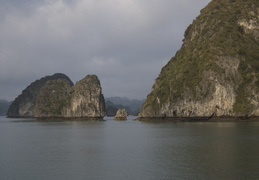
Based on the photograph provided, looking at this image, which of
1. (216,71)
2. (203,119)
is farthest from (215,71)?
(203,119)

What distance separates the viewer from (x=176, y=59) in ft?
522

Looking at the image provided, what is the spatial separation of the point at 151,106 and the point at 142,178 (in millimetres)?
112747

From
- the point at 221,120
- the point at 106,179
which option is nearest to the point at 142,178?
the point at 106,179

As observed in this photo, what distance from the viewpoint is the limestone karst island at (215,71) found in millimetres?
124312

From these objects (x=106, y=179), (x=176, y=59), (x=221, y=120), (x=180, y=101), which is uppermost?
(x=176, y=59)

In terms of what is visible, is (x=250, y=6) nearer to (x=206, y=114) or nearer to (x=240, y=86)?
(x=240, y=86)

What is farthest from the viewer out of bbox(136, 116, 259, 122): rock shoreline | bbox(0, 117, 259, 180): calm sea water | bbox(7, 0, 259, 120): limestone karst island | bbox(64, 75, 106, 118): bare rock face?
bbox(64, 75, 106, 118): bare rock face

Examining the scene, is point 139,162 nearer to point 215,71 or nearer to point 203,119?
point 203,119

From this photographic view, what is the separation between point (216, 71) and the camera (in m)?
128

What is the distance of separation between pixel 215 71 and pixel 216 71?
36cm

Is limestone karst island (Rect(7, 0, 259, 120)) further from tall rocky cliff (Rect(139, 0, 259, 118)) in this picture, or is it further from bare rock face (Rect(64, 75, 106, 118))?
bare rock face (Rect(64, 75, 106, 118))

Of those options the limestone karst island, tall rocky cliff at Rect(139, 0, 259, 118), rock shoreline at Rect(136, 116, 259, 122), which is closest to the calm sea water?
rock shoreline at Rect(136, 116, 259, 122)

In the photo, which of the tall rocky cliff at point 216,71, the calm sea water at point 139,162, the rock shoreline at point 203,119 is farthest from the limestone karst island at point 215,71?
the calm sea water at point 139,162

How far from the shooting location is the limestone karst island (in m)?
124
